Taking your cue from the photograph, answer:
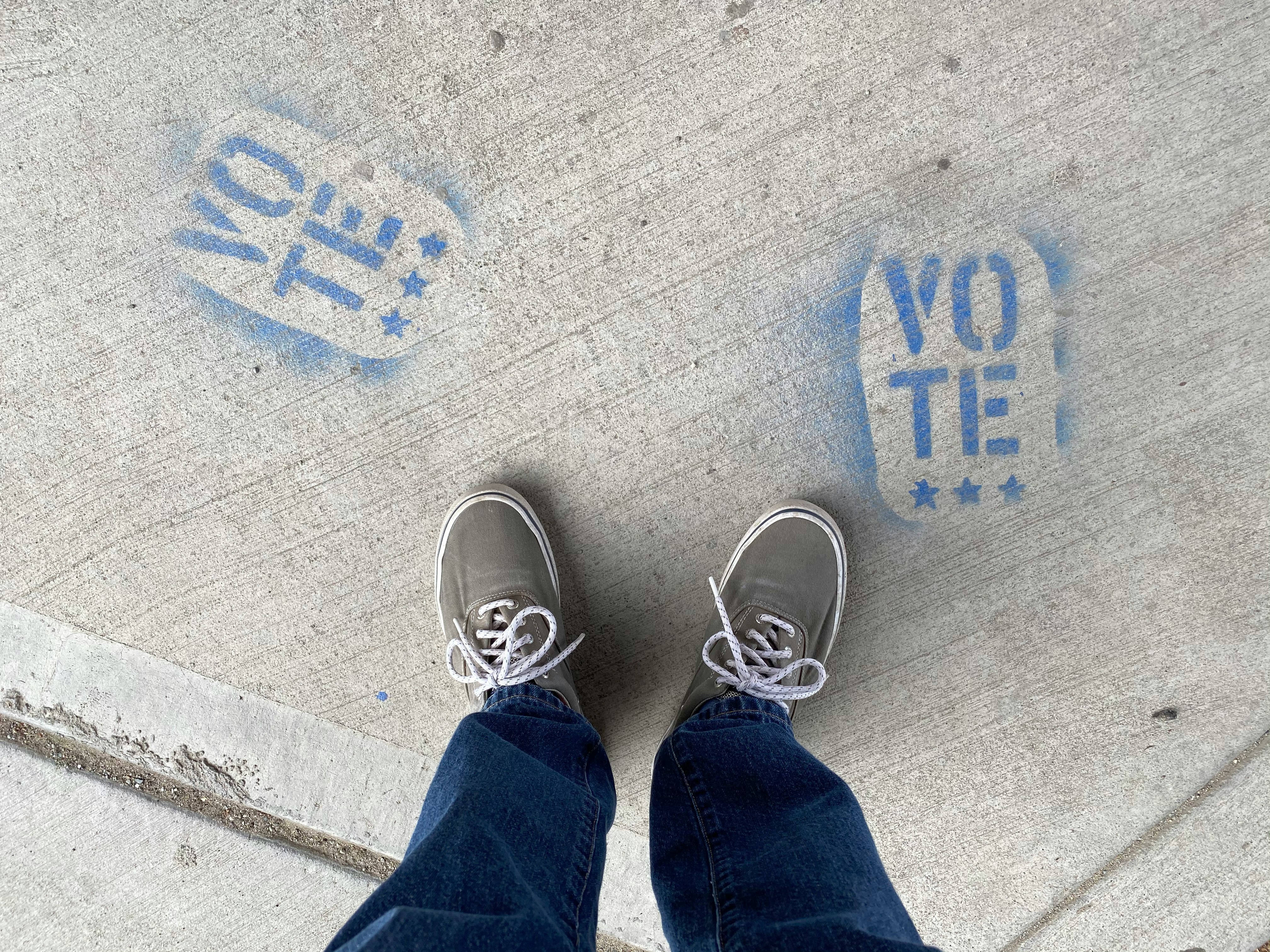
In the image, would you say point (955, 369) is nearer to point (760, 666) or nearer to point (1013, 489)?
point (1013, 489)

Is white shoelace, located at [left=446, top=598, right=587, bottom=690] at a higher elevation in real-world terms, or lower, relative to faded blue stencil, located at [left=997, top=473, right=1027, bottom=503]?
higher

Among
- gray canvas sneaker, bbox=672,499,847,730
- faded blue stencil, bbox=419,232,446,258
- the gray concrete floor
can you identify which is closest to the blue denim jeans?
gray canvas sneaker, bbox=672,499,847,730

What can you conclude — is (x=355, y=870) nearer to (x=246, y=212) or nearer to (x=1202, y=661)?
(x=246, y=212)

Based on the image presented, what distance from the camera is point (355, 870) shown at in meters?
1.73

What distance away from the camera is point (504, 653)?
1.55 metres

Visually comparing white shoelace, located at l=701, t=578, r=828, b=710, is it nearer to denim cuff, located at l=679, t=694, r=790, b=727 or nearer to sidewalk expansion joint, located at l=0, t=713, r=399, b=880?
denim cuff, located at l=679, t=694, r=790, b=727

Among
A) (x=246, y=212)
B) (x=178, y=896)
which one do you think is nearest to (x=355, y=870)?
(x=178, y=896)

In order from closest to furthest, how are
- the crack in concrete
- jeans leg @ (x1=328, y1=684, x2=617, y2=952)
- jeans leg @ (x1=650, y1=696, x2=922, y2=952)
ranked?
jeans leg @ (x1=328, y1=684, x2=617, y2=952), jeans leg @ (x1=650, y1=696, x2=922, y2=952), the crack in concrete

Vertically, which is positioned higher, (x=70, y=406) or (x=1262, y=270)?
(x=70, y=406)

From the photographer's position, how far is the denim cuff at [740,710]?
1493mm

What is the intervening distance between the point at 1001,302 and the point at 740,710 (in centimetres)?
105

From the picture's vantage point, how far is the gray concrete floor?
1.53m

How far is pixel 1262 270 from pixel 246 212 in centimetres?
223

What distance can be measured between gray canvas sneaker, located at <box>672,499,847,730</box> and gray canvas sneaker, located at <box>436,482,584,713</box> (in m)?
0.32
